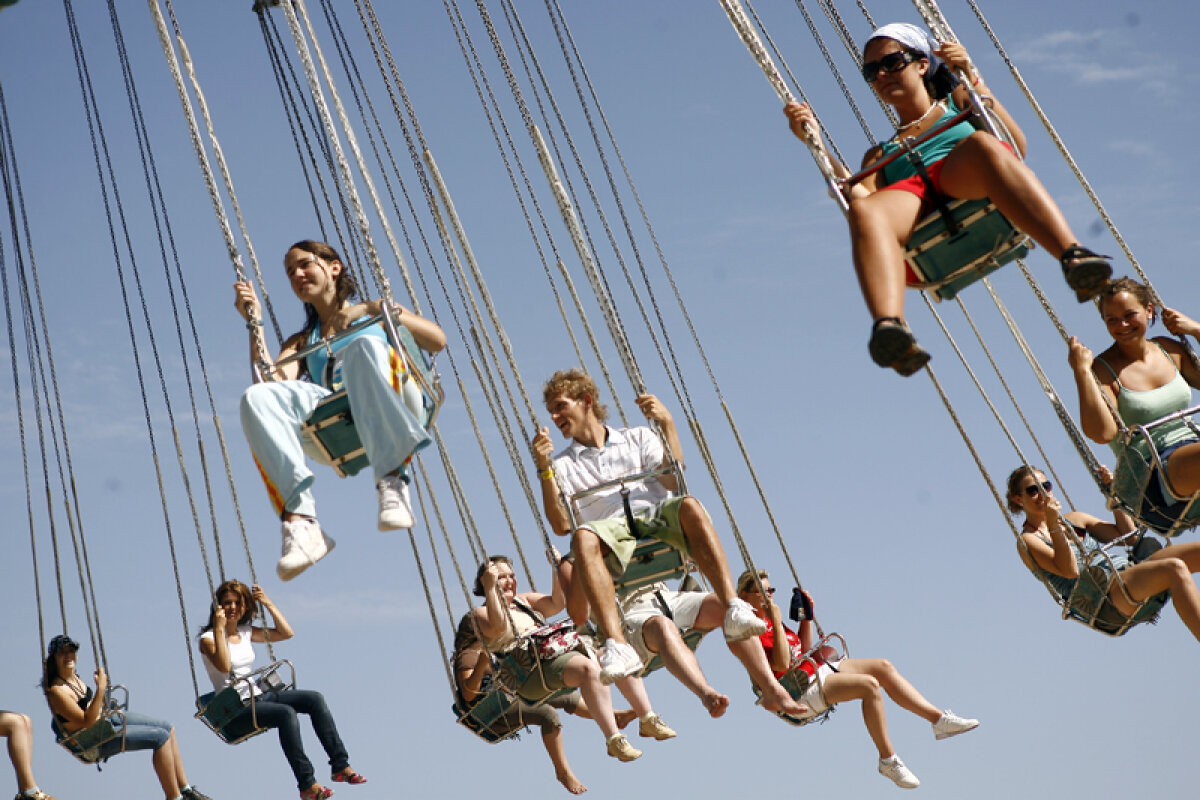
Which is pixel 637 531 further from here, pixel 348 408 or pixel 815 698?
pixel 815 698

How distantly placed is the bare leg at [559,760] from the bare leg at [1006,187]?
15.3 feet

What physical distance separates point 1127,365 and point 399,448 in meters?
2.83

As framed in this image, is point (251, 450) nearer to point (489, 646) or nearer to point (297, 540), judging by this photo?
point (297, 540)

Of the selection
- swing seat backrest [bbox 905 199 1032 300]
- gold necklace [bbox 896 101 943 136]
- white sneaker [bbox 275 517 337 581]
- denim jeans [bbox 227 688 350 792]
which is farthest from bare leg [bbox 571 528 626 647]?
denim jeans [bbox 227 688 350 792]

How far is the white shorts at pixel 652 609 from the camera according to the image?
22.0 ft

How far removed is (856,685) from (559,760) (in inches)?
77.9

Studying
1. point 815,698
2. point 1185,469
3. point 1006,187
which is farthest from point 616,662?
point 1006,187

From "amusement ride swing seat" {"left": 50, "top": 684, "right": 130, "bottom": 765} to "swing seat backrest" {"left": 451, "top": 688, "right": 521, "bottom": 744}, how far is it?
2268 millimetres

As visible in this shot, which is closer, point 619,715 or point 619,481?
point 619,481

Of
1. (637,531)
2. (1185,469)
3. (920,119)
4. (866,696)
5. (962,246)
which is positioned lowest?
(866,696)

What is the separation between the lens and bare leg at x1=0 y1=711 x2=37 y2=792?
848 cm

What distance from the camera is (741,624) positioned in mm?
5688

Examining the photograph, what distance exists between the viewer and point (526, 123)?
31.9 feet

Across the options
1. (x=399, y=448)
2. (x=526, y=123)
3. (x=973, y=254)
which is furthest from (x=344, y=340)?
(x=526, y=123)
